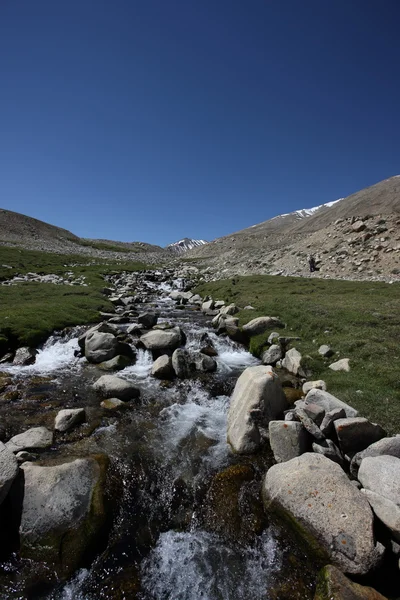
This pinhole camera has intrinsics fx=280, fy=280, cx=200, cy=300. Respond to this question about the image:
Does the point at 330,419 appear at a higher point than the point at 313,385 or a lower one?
higher

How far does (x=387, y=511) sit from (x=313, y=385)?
7.40m

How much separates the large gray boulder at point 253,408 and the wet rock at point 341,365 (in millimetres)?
4476

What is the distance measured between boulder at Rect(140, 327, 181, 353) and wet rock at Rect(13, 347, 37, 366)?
294 inches

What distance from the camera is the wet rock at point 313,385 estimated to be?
14156 millimetres

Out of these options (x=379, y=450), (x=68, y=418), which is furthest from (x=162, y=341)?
(x=379, y=450)

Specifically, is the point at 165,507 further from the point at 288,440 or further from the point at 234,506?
the point at 288,440

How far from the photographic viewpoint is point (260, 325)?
23.2 metres

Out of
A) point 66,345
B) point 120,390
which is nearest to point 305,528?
point 120,390

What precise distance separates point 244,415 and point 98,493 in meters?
5.98

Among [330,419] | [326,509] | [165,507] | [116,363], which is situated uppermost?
[330,419]

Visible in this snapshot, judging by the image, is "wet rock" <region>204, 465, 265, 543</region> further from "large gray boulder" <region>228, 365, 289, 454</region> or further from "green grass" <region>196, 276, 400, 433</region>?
"green grass" <region>196, 276, 400, 433</region>

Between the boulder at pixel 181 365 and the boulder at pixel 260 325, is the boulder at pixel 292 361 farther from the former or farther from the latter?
the boulder at pixel 181 365

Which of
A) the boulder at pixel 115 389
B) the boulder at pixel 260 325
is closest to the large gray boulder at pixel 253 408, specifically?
the boulder at pixel 115 389

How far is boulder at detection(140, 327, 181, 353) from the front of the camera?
2084 cm
